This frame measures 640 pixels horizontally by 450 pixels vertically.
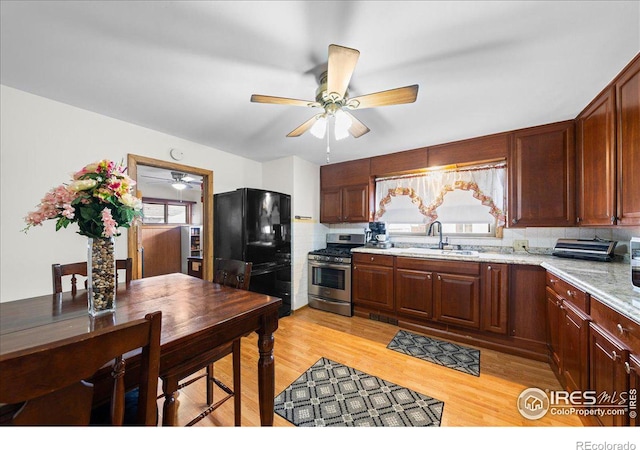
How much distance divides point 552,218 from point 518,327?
1133 millimetres

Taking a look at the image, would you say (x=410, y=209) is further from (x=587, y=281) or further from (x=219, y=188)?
(x=219, y=188)

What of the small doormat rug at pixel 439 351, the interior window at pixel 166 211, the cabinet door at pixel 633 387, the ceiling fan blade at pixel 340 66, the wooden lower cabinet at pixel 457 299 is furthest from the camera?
the interior window at pixel 166 211

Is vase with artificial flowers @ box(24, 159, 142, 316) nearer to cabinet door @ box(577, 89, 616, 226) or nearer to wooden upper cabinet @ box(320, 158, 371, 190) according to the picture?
wooden upper cabinet @ box(320, 158, 371, 190)

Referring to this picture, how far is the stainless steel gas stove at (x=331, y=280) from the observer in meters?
3.24

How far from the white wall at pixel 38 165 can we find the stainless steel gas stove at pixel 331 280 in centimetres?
231

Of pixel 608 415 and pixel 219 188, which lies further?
pixel 219 188

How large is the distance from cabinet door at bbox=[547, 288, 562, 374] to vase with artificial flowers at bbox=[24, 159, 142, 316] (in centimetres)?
286

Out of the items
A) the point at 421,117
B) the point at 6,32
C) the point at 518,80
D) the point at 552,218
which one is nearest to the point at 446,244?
the point at 552,218

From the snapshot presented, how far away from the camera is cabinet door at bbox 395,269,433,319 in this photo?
2.68m

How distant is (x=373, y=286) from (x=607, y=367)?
2.04m

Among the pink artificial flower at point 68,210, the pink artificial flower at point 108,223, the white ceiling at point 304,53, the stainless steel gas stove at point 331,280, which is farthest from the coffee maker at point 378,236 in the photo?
the pink artificial flower at point 68,210

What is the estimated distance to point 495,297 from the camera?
7.61 ft

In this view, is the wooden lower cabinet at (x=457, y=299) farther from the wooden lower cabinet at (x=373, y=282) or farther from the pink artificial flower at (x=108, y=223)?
the pink artificial flower at (x=108, y=223)

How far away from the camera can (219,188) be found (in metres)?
3.22
